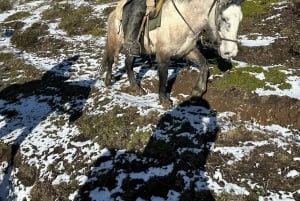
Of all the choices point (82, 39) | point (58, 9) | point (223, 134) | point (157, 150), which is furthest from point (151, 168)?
point (58, 9)

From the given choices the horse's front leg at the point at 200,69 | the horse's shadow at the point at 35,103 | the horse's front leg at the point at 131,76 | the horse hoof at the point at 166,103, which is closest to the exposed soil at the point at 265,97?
the horse's front leg at the point at 200,69

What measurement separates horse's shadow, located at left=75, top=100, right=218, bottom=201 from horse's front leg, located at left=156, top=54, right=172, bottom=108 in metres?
0.67

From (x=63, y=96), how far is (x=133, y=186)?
5813 mm

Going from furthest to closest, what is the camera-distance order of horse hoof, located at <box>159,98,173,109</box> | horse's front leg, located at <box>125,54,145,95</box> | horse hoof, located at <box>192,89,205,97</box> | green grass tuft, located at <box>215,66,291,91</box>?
horse's front leg, located at <box>125,54,145,95</box>, green grass tuft, located at <box>215,66,291,91</box>, horse hoof, located at <box>192,89,205,97</box>, horse hoof, located at <box>159,98,173,109</box>

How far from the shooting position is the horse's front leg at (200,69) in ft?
33.1

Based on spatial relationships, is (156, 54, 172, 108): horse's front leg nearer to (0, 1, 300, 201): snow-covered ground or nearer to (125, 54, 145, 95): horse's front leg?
(0, 1, 300, 201): snow-covered ground

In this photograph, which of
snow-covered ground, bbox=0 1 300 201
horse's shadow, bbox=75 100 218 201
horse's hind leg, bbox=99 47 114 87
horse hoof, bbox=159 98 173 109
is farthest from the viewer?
horse's hind leg, bbox=99 47 114 87

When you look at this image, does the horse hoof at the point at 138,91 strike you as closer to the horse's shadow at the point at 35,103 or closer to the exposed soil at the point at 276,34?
the horse's shadow at the point at 35,103

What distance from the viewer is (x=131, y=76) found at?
1171 cm

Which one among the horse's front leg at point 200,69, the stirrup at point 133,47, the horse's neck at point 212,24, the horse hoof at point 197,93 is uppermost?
the horse's neck at point 212,24

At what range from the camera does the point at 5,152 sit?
1057 cm

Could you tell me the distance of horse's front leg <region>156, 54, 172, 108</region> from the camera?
9.75 meters

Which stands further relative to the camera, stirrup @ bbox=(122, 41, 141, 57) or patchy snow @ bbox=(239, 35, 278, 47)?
patchy snow @ bbox=(239, 35, 278, 47)

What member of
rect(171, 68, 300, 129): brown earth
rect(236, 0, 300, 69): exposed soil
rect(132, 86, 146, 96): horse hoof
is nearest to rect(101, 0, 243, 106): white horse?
rect(171, 68, 300, 129): brown earth
